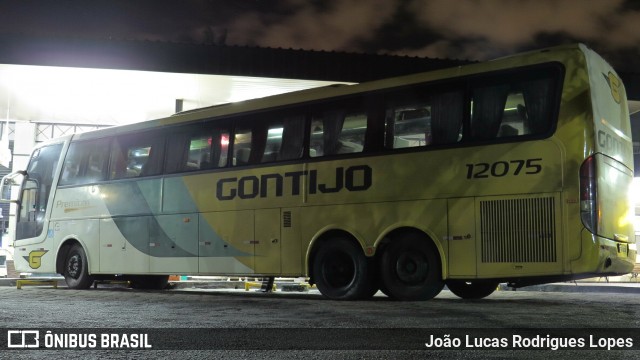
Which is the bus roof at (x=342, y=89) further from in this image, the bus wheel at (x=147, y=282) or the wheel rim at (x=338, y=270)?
the bus wheel at (x=147, y=282)

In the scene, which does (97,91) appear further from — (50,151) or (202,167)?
(202,167)

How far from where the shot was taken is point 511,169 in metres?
8.64

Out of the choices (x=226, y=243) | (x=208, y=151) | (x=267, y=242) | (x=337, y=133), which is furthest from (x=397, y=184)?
(x=208, y=151)

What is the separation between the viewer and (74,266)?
14469 mm

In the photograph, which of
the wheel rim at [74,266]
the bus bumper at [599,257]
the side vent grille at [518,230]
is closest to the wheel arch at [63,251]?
the wheel rim at [74,266]

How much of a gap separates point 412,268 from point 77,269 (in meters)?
8.28

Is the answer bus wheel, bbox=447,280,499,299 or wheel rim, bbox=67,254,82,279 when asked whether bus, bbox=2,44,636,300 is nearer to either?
bus wheel, bbox=447,280,499,299

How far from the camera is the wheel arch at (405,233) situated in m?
9.12

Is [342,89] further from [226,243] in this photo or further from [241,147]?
[226,243]

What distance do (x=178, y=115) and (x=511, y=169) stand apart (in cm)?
683

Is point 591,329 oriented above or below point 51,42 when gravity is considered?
below

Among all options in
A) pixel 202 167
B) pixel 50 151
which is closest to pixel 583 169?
pixel 202 167

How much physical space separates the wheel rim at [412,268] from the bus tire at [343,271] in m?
0.52

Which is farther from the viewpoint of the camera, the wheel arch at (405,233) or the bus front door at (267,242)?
the bus front door at (267,242)
